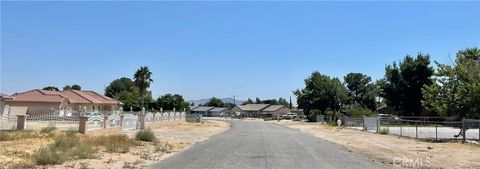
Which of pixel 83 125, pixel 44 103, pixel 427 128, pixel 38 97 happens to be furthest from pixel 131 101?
pixel 83 125

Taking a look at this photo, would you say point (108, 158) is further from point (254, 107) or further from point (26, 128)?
point (254, 107)

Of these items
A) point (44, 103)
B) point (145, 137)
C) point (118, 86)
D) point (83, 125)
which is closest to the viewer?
point (145, 137)

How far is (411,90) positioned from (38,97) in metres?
55.5

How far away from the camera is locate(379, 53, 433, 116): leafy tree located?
85.9m

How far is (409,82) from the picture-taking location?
86188 mm

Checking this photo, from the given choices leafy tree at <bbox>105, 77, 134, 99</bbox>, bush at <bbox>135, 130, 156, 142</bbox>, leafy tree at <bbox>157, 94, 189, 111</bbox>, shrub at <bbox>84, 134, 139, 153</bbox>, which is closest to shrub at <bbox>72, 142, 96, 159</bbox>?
shrub at <bbox>84, 134, 139, 153</bbox>

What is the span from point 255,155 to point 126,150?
5394mm

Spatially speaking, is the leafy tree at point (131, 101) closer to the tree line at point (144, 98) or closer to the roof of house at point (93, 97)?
the tree line at point (144, 98)

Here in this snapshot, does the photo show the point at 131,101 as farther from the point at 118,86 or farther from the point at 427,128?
the point at 427,128

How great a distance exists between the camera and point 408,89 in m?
86.0

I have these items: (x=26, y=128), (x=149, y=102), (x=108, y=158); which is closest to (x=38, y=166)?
(x=108, y=158)

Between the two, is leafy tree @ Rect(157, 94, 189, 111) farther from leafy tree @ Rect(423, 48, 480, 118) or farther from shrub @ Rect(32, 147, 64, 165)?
shrub @ Rect(32, 147, 64, 165)

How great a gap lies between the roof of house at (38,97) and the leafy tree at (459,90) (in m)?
44.8

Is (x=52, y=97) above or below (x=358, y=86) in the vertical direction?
below
